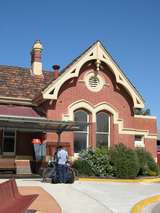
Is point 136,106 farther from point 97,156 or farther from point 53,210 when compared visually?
point 53,210

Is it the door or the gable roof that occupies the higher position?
the gable roof

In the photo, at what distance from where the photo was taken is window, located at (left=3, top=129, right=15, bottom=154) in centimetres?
2464

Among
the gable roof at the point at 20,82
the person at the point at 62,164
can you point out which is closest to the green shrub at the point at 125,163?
the person at the point at 62,164

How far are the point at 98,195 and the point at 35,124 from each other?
6.87m

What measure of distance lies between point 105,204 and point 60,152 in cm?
528

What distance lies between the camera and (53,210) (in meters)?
12.4

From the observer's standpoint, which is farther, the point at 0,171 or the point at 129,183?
the point at 0,171

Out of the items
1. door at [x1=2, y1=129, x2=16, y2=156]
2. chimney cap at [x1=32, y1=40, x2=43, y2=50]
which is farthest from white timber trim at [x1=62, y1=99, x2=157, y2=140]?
chimney cap at [x1=32, y1=40, x2=43, y2=50]

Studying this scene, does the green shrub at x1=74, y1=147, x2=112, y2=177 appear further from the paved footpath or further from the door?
the door

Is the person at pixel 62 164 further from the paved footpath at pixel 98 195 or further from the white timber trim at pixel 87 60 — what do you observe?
the white timber trim at pixel 87 60

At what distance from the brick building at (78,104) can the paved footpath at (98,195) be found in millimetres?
5114

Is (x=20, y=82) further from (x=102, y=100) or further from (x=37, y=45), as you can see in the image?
(x=102, y=100)

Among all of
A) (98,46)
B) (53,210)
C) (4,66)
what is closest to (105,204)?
(53,210)

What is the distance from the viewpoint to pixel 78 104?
2528 centimetres
